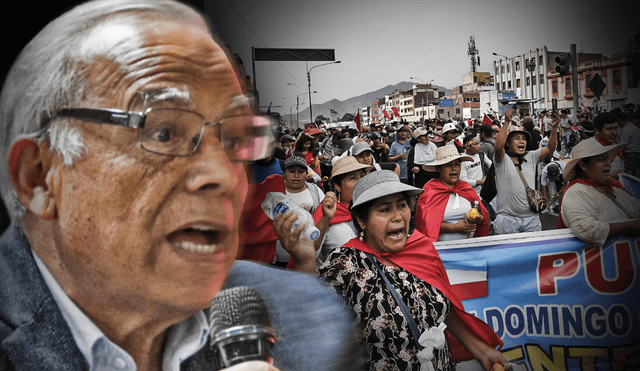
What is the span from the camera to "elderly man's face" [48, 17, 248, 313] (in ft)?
2.09

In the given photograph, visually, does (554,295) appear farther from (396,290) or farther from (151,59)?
(151,59)

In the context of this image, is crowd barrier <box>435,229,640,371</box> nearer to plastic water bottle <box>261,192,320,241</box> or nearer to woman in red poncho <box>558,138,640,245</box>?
woman in red poncho <box>558,138,640,245</box>

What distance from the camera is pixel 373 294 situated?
95.0 inches

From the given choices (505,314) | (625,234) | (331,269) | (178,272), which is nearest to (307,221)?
(331,269)

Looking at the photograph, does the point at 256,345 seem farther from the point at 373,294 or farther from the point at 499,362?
the point at 499,362

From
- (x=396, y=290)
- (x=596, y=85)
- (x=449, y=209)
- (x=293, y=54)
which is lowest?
(x=396, y=290)

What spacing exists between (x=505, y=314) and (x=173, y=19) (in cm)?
347

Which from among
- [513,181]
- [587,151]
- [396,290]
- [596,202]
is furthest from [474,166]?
[396,290]

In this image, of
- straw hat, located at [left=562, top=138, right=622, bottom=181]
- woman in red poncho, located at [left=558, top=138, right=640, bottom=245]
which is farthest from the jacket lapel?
straw hat, located at [left=562, top=138, right=622, bottom=181]

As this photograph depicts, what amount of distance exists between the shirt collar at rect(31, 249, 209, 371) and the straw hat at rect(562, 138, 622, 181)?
12.8ft

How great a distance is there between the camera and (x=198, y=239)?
0.69 metres

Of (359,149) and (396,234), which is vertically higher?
(359,149)

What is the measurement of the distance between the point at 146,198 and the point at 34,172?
169 millimetres

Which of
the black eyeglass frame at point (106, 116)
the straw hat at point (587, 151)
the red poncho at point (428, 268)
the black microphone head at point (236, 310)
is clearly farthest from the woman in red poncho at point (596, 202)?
the black eyeglass frame at point (106, 116)
